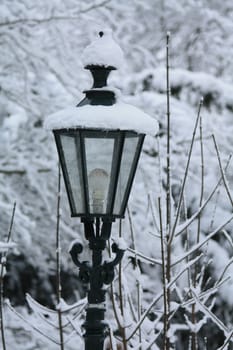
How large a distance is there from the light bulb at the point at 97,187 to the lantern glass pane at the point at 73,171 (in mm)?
34

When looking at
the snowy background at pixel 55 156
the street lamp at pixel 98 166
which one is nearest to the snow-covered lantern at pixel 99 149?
the street lamp at pixel 98 166

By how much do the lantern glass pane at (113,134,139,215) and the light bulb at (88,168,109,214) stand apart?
5 centimetres

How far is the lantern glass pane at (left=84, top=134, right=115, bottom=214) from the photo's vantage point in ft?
7.33

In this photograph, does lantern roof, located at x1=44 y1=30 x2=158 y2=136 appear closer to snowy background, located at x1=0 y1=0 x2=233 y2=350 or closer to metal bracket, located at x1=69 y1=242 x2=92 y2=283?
metal bracket, located at x1=69 y1=242 x2=92 y2=283

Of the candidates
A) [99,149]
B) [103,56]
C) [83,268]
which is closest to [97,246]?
[83,268]

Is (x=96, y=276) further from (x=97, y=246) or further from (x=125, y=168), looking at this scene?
(x=125, y=168)

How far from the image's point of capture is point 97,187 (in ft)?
7.43

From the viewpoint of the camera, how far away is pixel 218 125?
6730mm

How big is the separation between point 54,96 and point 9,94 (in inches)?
19.6

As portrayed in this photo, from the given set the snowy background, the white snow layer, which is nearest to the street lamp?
the white snow layer

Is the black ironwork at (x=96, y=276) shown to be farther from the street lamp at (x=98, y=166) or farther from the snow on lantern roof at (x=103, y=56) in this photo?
the snow on lantern roof at (x=103, y=56)

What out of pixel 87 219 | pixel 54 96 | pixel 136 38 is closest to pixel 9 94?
pixel 54 96

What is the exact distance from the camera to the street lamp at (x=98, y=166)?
7.29ft

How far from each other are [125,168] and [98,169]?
0.10 m
